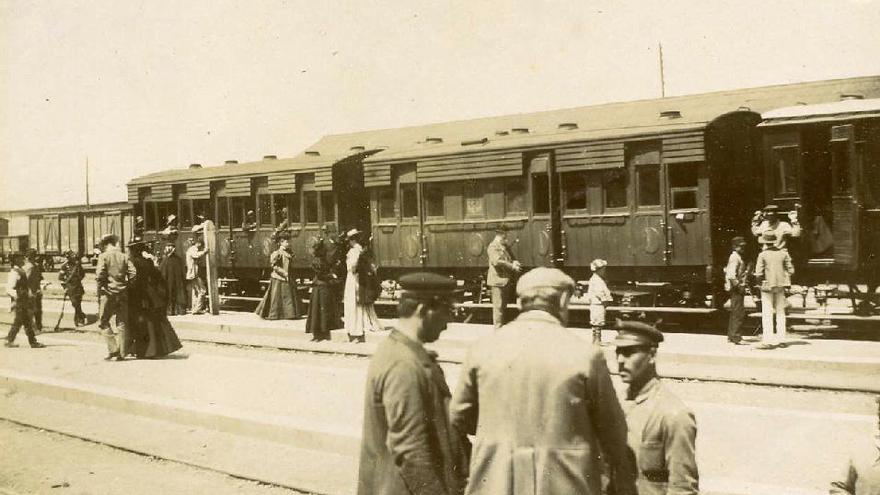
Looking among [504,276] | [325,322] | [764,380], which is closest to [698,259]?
[504,276]

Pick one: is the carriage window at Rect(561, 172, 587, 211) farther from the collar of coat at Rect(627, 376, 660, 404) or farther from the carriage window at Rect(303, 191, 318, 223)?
the collar of coat at Rect(627, 376, 660, 404)

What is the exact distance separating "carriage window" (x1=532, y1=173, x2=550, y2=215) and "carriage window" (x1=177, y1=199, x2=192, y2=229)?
11.7 metres

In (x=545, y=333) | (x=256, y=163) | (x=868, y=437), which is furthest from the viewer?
(x=256, y=163)

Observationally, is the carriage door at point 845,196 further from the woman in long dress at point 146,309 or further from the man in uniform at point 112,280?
the man in uniform at point 112,280

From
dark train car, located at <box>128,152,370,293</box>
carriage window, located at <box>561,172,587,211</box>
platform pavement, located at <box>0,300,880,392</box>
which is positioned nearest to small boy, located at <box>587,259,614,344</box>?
platform pavement, located at <box>0,300,880,392</box>

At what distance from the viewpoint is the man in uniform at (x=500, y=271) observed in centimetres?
1370

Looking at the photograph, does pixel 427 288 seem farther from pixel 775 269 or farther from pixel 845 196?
pixel 845 196

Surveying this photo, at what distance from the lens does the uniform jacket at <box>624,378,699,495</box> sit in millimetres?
3299

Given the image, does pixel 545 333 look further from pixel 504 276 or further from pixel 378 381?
pixel 504 276

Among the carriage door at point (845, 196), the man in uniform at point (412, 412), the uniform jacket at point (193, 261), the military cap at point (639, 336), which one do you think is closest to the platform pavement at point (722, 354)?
the carriage door at point (845, 196)

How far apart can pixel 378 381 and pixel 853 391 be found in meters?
7.47

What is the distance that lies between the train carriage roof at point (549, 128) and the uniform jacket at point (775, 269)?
3.14 meters

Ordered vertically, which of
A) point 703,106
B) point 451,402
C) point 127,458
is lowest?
point 127,458

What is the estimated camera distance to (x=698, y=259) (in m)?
13.9
